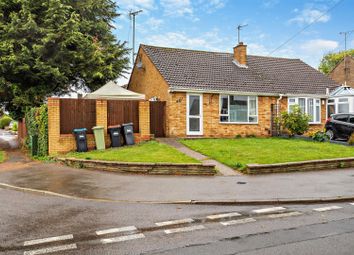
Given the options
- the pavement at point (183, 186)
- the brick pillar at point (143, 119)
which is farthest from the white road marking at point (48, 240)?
the brick pillar at point (143, 119)

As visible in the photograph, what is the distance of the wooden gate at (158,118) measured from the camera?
19.6 meters

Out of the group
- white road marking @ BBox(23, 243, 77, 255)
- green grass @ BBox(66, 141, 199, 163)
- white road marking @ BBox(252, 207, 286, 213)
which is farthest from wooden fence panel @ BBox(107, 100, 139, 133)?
white road marking @ BBox(23, 243, 77, 255)

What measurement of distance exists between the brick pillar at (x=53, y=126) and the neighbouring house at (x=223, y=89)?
602cm

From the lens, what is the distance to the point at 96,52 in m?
22.1

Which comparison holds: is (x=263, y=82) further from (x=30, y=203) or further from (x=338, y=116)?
(x=30, y=203)

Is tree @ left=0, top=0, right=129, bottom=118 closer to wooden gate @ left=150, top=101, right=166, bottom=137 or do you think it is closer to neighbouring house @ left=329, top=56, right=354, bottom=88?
wooden gate @ left=150, top=101, right=166, bottom=137

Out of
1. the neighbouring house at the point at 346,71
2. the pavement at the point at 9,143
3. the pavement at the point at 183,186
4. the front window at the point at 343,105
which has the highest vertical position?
the neighbouring house at the point at 346,71

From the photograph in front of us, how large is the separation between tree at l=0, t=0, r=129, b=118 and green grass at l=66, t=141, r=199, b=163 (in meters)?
7.22

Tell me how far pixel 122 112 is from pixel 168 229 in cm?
1169

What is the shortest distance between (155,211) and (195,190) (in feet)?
7.19

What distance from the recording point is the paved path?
1209cm

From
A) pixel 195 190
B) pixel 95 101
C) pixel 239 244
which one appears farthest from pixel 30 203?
pixel 95 101

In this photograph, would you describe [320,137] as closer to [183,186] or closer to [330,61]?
[183,186]

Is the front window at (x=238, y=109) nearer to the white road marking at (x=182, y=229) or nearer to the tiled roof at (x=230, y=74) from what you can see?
the tiled roof at (x=230, y=74)
